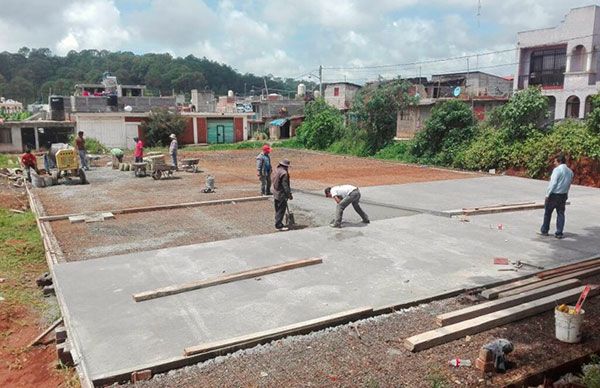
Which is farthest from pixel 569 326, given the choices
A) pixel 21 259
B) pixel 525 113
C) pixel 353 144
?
pixel 353 144

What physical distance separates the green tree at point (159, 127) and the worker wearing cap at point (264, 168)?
2894 cm

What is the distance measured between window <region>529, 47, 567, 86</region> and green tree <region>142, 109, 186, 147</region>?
29.1 m

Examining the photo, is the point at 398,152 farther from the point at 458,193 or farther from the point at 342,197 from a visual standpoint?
the point at 342,197

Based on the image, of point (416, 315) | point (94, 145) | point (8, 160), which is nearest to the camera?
point (416, 315)

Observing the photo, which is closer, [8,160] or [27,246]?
[27,246]

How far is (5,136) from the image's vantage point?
3850 centimetres

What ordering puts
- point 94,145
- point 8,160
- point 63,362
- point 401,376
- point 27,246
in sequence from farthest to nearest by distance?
point 94,145 → point 8,160 → point 27,246 → point 63,362 → point 401,376

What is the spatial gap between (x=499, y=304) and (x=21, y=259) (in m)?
8.90

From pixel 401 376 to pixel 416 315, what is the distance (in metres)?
1.55

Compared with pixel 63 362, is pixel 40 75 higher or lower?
higher

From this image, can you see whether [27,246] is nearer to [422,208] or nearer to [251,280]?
[251,280]

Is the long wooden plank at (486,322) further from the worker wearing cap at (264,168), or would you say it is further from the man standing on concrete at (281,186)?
the worker wearing cap at (264,168)

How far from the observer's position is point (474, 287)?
275 inches

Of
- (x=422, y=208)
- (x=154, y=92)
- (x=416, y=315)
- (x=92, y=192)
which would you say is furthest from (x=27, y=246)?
(x=154, y=92)
